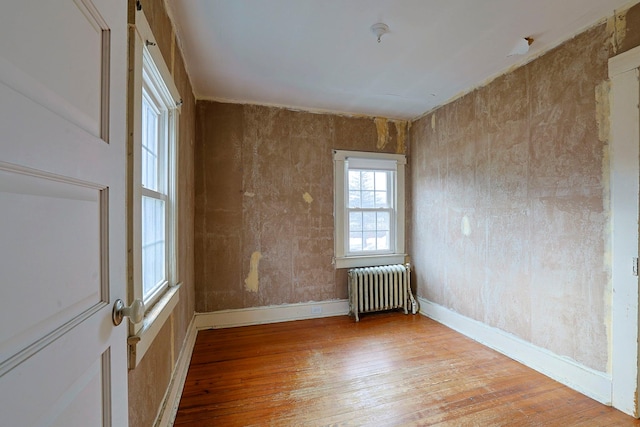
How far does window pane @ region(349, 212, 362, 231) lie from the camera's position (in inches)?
156

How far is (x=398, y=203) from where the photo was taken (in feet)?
13.6

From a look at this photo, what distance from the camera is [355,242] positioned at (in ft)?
13.1

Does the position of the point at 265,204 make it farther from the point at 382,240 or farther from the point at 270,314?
the point at 382,240

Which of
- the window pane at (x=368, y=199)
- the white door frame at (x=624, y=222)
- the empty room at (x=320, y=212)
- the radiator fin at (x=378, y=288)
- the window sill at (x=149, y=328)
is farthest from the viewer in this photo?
the window pane at (x=368, y=199)

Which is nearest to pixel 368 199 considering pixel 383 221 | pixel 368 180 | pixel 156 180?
pixel 368 180

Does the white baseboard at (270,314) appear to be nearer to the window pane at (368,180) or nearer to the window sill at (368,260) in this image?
the window sill at (368,260)

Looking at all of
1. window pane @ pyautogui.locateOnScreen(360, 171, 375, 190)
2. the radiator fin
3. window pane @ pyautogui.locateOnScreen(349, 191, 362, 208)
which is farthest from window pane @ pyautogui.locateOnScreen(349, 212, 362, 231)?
the radiator fin

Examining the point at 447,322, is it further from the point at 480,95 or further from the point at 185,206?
the point at 185,206

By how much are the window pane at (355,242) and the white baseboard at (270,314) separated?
712 millimetres

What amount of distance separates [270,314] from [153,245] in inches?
81.8

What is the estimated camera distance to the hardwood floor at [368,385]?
1.91m

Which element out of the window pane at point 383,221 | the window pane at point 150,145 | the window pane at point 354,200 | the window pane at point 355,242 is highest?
the window pane at point 150,145

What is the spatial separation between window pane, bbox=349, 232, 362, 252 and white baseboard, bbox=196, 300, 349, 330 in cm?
71

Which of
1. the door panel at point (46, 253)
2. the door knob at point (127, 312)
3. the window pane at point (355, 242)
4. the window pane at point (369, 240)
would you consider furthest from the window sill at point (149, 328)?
the window pane at point (369, 240)
